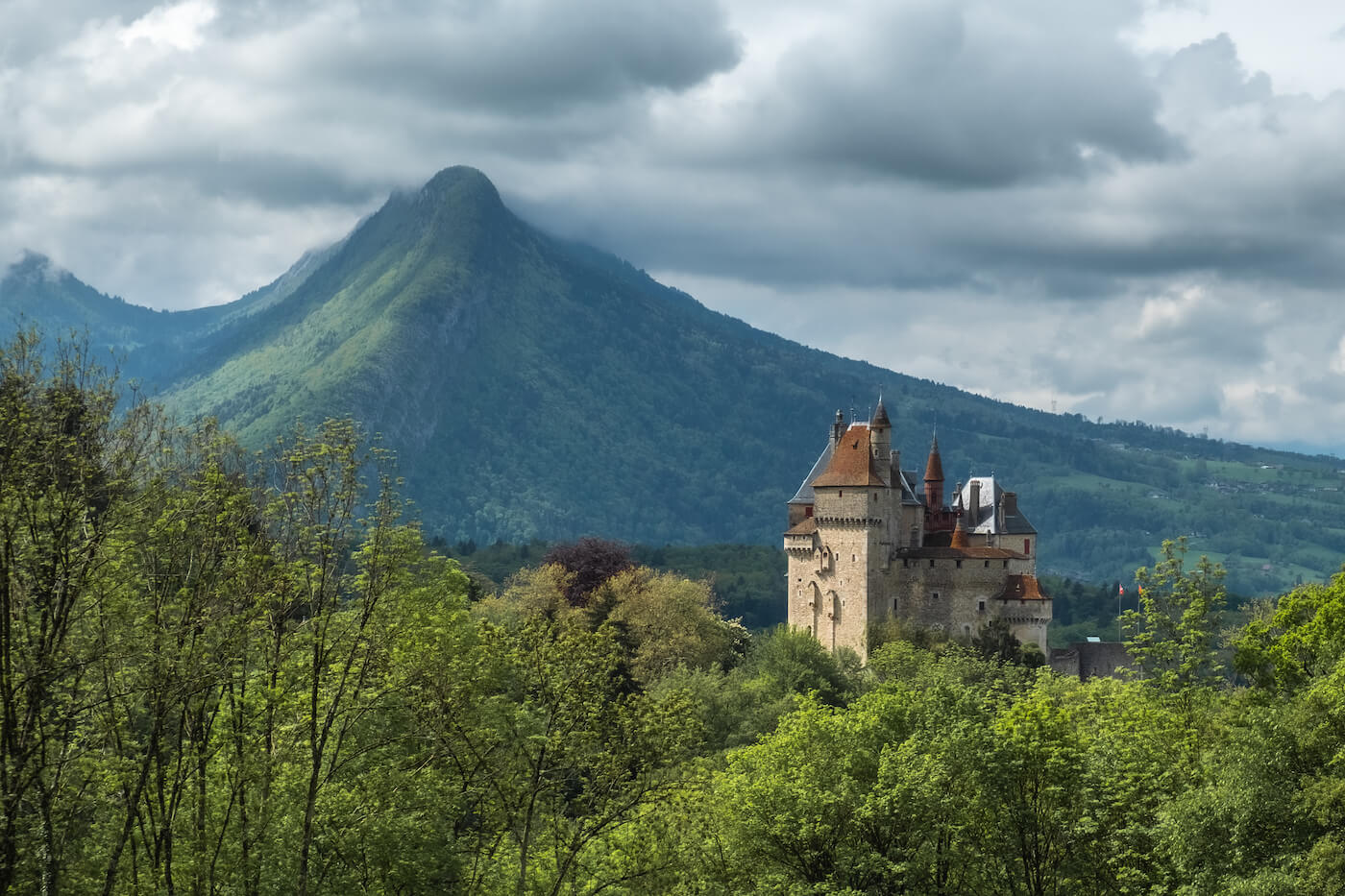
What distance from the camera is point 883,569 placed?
373ft

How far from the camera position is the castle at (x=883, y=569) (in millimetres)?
113188

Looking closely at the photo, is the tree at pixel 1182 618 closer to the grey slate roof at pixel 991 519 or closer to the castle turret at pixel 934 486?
the grey slate roof at pixel 991 519

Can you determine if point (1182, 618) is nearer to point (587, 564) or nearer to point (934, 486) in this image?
point (587, 564)

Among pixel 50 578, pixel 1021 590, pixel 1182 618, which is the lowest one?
pixel 1021 590

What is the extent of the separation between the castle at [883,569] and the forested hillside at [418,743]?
56.6 m

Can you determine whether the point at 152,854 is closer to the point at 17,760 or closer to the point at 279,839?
the point at 279,839

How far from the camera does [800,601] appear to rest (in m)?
117

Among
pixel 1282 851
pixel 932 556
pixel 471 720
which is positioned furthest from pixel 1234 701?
pixel 932 556

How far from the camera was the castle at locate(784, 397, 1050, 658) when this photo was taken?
11319 centimetres

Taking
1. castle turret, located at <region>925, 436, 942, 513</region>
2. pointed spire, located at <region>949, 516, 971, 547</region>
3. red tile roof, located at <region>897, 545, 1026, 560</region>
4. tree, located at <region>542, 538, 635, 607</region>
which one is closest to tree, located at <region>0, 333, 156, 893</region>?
tree, located at <region>542, 538, 635, 607</region>

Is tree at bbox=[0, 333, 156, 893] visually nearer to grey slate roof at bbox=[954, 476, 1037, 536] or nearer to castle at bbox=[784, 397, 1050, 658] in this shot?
castle at bbox=[784, 397, 1050, 658]

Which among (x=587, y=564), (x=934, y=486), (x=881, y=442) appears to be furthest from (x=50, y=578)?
(x=934, y=486)

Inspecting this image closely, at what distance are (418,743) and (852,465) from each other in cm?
7175

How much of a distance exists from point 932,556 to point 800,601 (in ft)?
33.3
